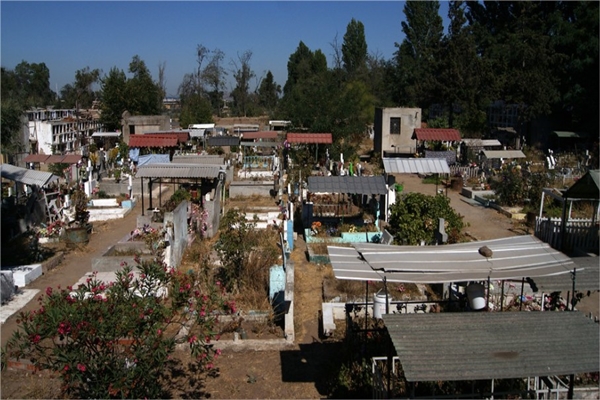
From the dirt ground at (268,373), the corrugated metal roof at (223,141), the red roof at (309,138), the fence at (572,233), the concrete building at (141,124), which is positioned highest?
the concrete building at (141,124)

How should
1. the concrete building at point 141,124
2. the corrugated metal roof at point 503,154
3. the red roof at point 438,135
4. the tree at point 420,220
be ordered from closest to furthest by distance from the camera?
the tree at point 420,220
the corrugated metal roof at point 503,154
the red roof at point 438,135
the concrete building at point 141,124

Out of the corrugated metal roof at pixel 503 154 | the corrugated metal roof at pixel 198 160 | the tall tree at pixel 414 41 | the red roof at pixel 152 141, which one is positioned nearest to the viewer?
the corrugated metal roof at pixel 198 160

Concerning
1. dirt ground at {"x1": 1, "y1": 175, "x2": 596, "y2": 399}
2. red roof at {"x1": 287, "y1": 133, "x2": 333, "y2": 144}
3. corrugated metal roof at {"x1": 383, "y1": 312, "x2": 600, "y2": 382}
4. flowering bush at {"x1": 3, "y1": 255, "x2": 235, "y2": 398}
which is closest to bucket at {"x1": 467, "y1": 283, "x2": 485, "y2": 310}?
corrugated metal roof at {"x1": 383, "y1": 312, "x2": 600, "y2": 382}

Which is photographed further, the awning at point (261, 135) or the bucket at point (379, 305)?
the awning at point (261, 135)

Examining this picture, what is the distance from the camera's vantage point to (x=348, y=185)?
17.3m

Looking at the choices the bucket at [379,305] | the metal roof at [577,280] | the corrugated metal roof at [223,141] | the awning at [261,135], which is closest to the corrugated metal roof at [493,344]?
the metal roof at [577,280]

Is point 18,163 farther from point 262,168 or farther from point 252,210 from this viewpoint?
point 252,210

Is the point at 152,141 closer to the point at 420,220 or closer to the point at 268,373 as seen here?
the point at 420,220

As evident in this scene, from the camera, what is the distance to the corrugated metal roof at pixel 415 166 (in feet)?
62.9

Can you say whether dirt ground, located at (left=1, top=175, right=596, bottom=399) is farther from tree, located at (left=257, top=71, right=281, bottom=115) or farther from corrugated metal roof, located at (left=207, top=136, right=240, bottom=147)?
tree, located at (left=257, top=71, right=281, bottom=115)

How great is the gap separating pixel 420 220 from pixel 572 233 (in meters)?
4.45

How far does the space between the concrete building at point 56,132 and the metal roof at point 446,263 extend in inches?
1217

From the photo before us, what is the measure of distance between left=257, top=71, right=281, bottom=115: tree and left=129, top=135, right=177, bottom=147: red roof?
4964 cm

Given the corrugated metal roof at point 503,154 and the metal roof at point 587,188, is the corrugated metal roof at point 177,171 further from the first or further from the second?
the corrugated metal roof at point 503,154
